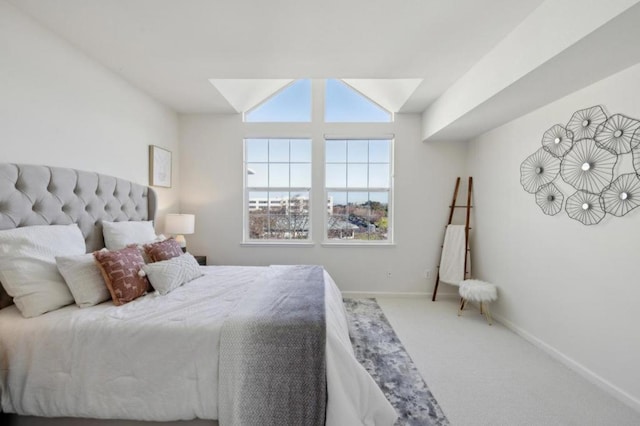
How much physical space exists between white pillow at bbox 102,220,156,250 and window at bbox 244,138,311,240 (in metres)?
1.49

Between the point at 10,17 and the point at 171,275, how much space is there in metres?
1.93

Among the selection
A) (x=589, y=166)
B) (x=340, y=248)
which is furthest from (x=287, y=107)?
(x=589, y=166)

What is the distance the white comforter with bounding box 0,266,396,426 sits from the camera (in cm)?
129

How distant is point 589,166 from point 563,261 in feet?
2.58

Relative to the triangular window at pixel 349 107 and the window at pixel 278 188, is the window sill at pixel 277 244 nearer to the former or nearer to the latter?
the window at pixel 278 188

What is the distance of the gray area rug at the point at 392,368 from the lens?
5.53 ft

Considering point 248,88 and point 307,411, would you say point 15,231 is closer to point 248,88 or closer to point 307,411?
point 307,411

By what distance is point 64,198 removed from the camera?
2006mm

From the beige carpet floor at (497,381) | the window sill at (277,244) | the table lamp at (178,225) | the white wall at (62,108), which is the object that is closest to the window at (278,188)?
the window sill at (277,244)

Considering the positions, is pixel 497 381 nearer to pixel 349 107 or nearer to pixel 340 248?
pixel 340 248

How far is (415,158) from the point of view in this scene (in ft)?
12.4

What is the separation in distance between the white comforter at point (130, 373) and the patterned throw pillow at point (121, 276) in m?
0.31

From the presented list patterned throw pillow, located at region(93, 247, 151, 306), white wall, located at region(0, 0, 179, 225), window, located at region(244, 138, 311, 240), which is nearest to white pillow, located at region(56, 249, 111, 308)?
patterned throw pillow, located at region(93, 247, 151, 306)

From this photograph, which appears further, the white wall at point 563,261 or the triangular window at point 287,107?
the triangular window at point 287,107
